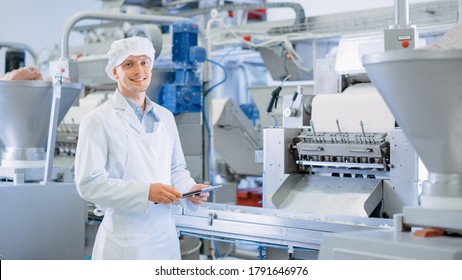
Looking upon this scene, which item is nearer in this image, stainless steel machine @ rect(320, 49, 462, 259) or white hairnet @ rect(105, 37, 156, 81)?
stainless steel machine @ rect(320, 49, 462, 259)

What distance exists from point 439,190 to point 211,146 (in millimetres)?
2924

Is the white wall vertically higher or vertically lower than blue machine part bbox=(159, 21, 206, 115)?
higher

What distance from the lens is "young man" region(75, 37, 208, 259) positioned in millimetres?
2627

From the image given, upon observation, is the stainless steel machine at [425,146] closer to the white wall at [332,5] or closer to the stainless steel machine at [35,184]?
the stainless steel machine at [35,184]

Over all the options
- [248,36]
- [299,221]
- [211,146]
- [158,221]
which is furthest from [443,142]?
[248,36]

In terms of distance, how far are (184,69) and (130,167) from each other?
2.01m

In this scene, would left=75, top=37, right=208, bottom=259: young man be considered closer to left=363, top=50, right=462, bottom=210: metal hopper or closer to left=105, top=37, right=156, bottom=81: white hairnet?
left=105, top=37, right=156, bottom=81: white hairnet

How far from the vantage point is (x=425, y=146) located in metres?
2.00

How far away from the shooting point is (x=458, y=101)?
1.88 m

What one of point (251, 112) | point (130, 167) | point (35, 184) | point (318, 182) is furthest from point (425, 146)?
point (251, 112)

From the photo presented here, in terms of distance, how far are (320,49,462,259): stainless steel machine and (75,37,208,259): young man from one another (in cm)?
90

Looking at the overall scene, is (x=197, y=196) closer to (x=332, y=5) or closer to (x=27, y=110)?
(x=27, y=110)

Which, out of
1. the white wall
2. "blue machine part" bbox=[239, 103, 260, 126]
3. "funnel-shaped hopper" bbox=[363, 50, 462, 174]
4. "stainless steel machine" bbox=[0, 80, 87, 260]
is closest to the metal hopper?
"funnel-shaped hopper" bbox=[363, 50, 462, 174]
